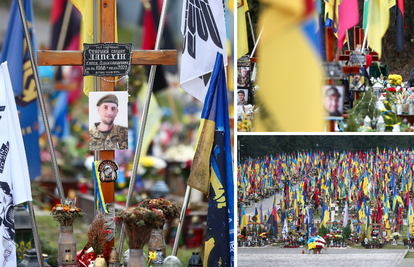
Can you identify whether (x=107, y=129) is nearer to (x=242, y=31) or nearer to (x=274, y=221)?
(x=242, y=31)

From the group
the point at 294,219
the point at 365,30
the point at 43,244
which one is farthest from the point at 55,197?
the point at 365,30

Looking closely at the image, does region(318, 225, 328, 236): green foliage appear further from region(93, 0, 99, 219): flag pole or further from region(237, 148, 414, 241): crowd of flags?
region(93, 0, 99, 219): flag pole

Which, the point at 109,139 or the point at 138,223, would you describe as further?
the point at 109,139

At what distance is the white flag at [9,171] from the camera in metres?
2.81

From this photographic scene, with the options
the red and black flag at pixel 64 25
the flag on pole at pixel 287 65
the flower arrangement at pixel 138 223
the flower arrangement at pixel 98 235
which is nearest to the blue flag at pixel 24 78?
the red and black flag at pixel 64 25

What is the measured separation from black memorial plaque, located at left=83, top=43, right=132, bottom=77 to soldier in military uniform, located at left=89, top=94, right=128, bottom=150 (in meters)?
0.16

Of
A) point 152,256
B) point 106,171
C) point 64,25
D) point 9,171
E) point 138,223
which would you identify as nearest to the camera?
point 138,223

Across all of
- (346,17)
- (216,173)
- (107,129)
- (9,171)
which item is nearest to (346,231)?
(216,173)

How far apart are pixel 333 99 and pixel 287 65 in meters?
0.35

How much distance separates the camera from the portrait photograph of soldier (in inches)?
114

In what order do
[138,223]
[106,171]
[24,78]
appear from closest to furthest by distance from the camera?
[138,223]
[106,171]
[24,78]

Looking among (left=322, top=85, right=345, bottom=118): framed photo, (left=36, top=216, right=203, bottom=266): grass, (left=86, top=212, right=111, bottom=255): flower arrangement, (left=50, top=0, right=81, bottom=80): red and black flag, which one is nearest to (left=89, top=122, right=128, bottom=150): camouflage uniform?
(left=86, top=212, right=111, bottom=255): flower arrangement

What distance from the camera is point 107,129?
2.98m

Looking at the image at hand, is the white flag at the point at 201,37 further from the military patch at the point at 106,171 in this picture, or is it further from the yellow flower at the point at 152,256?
the yellow flower at the point at 152,256
